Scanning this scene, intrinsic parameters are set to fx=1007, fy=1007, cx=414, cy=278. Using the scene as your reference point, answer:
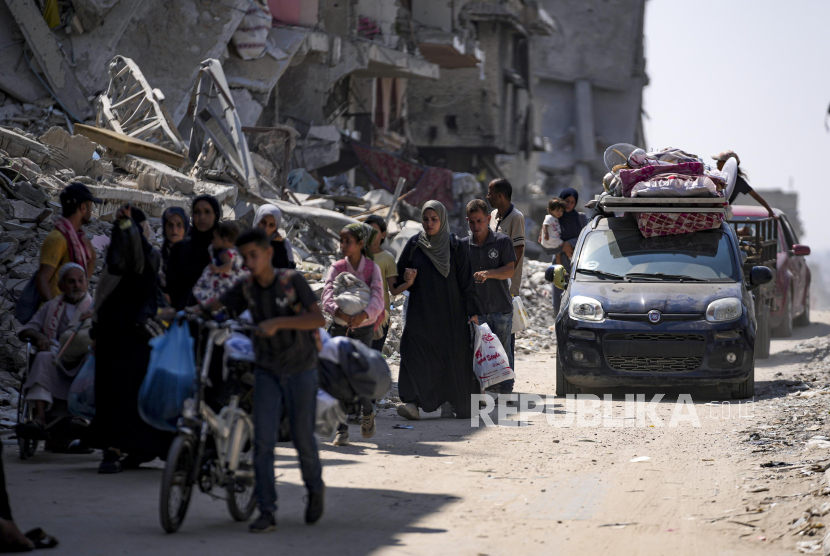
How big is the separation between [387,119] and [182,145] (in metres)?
13.7

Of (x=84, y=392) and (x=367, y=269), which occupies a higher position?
(x=367, y=269)

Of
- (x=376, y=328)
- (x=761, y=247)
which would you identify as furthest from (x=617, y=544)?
(x=761, y=247)

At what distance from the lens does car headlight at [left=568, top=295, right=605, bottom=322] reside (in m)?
9.59

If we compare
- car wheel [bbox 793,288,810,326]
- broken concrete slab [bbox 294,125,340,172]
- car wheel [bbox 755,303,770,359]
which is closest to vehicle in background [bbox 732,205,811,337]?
car wheel [bbox 793,288,810,326]

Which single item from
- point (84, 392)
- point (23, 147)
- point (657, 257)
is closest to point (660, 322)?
point (657, 257)

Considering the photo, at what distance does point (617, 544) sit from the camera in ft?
15.8

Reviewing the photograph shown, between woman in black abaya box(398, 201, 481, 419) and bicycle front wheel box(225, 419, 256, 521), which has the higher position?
woman in black abaya box(398, 201, 481, 419)

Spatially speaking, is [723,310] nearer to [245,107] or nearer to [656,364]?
[656,364]

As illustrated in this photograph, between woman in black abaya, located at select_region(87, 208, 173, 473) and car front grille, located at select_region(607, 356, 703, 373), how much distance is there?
4.88 m

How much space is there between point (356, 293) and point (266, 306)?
116 inches

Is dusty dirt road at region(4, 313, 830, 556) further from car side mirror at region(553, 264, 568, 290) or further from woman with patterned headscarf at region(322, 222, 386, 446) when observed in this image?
car side mirror at region(553, 264, 568, 290)

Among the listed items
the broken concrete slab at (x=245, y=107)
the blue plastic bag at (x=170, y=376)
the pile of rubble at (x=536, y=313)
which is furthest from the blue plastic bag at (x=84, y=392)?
the broken concrete slab at (x=245, y=107)

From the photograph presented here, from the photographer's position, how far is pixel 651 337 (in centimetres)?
940

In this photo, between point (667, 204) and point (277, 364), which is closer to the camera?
point (277, 364)
